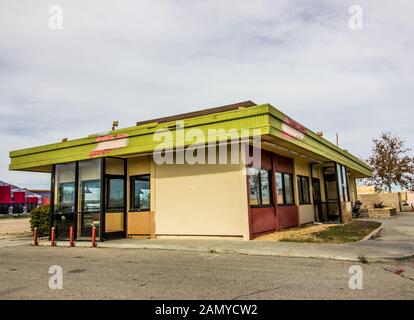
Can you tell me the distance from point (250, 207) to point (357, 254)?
14.7 feet

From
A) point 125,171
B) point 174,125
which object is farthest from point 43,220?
point 174,125

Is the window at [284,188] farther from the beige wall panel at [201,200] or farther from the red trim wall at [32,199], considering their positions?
the red trim wall at [32,199]

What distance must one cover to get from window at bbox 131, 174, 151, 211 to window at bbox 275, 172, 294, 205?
5.79m

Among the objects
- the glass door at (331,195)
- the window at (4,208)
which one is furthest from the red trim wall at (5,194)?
the glass door at (331,195)

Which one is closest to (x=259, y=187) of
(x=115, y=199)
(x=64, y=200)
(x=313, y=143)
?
(x=313, y=143)

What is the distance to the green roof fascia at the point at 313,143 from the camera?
36.7ft

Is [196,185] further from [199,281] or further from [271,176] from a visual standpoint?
[199,281]

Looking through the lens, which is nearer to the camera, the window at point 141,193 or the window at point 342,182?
the window at point 141,193

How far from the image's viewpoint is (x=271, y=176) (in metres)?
14.7

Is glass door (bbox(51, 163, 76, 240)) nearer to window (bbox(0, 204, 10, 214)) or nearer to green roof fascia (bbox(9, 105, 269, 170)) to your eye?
green roof fascia (bbox(9, 105, 269, 170))

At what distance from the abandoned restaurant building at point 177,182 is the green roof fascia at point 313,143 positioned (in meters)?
0.05

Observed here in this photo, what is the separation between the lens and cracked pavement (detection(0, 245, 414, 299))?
5766mm

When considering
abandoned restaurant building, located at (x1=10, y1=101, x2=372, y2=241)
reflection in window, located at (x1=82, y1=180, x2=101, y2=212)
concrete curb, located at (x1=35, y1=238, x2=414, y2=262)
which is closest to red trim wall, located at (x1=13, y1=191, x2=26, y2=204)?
abandoned restaurant building, located at (x1=10, y1=101, x2=372, y2=241)

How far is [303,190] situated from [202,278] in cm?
1312
